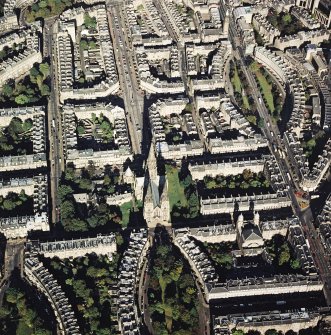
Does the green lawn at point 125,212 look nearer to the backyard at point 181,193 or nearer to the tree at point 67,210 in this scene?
the backyard at point 181,193

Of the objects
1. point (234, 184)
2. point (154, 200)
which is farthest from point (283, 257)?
point (154, 200)

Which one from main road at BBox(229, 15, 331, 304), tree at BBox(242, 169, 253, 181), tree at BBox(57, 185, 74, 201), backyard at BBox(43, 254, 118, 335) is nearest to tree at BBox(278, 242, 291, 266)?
main road at BBox(229, 15, 331, 304)

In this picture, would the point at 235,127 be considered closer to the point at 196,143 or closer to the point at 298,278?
the point at 196,143

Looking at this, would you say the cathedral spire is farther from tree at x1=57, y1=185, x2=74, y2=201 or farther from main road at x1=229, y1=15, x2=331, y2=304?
main road at x1=229, y1=15, x2=331, y2=304

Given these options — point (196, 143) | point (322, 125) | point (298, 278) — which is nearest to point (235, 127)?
point (196, 143)

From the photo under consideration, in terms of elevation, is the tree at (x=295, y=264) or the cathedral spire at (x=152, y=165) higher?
the cathedral spire at (x=152, y=165)

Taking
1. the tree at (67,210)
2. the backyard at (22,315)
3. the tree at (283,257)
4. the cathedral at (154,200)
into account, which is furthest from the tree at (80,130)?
the tree at (283,257)

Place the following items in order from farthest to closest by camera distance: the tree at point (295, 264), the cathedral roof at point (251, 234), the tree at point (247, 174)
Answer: the tree at point (247, 174)
the cathedral roof at point (251, 234)
the tree at point (295, 264)

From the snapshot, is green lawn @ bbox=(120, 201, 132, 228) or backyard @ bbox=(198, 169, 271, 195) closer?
green lawn @ bbox=(120, 201, 132, 228)
